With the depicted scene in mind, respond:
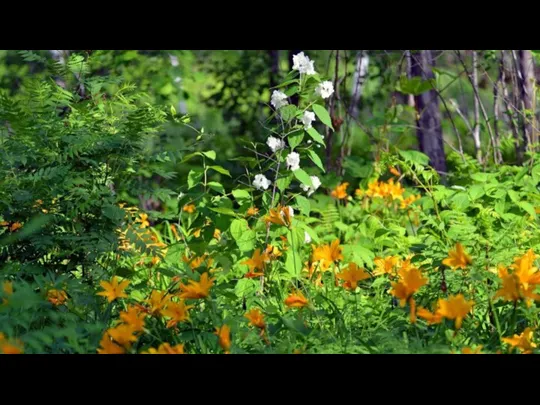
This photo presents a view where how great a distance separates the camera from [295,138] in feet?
12.9

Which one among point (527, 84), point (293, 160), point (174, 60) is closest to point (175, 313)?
point (293, 160)

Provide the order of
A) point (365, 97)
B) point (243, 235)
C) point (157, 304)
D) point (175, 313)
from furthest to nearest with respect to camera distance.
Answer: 1. point (365, 97)
2. point (243, 235)
3. point (157, 304)
4. point (175, 313)

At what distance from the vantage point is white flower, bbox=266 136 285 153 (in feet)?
12.9

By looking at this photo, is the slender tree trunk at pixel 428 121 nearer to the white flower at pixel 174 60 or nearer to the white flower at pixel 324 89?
the white flower at pixel 174 60

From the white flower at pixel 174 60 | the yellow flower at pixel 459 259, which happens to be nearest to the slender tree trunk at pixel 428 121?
the white flower at pixel 174 60

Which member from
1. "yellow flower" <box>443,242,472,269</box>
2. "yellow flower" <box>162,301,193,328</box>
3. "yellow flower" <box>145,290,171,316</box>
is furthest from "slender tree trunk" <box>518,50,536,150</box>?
"yellow flower" <box>162,301,193,328</box>

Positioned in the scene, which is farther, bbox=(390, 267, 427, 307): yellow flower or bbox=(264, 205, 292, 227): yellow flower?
bbox=(264, 205, 292, 227): yellow flower

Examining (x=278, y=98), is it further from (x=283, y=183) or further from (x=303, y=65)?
(x=283, y=183)

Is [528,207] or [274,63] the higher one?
[274,63]

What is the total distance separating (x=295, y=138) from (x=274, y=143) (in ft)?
0.33

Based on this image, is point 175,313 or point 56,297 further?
point 56,297

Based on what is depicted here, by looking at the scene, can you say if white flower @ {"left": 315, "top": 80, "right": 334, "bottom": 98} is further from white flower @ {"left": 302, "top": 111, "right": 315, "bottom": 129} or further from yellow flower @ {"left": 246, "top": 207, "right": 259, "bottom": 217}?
yellow flower @ {"left": 246, "top": 207, "right": 259, "bottom": 217}

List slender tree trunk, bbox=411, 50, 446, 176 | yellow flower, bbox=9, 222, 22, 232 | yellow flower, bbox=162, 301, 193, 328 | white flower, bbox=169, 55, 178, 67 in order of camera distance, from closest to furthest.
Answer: yellow flower, bbox=162, 301, 193, 328 → yellow flower, bbox=9, 222, 22, 232 → slender tree trunk, bbox=411, 50, 446, 176 → white flower, bbox=169, 55, 178, 67

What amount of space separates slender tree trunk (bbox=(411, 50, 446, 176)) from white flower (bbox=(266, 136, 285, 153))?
8.70ft
